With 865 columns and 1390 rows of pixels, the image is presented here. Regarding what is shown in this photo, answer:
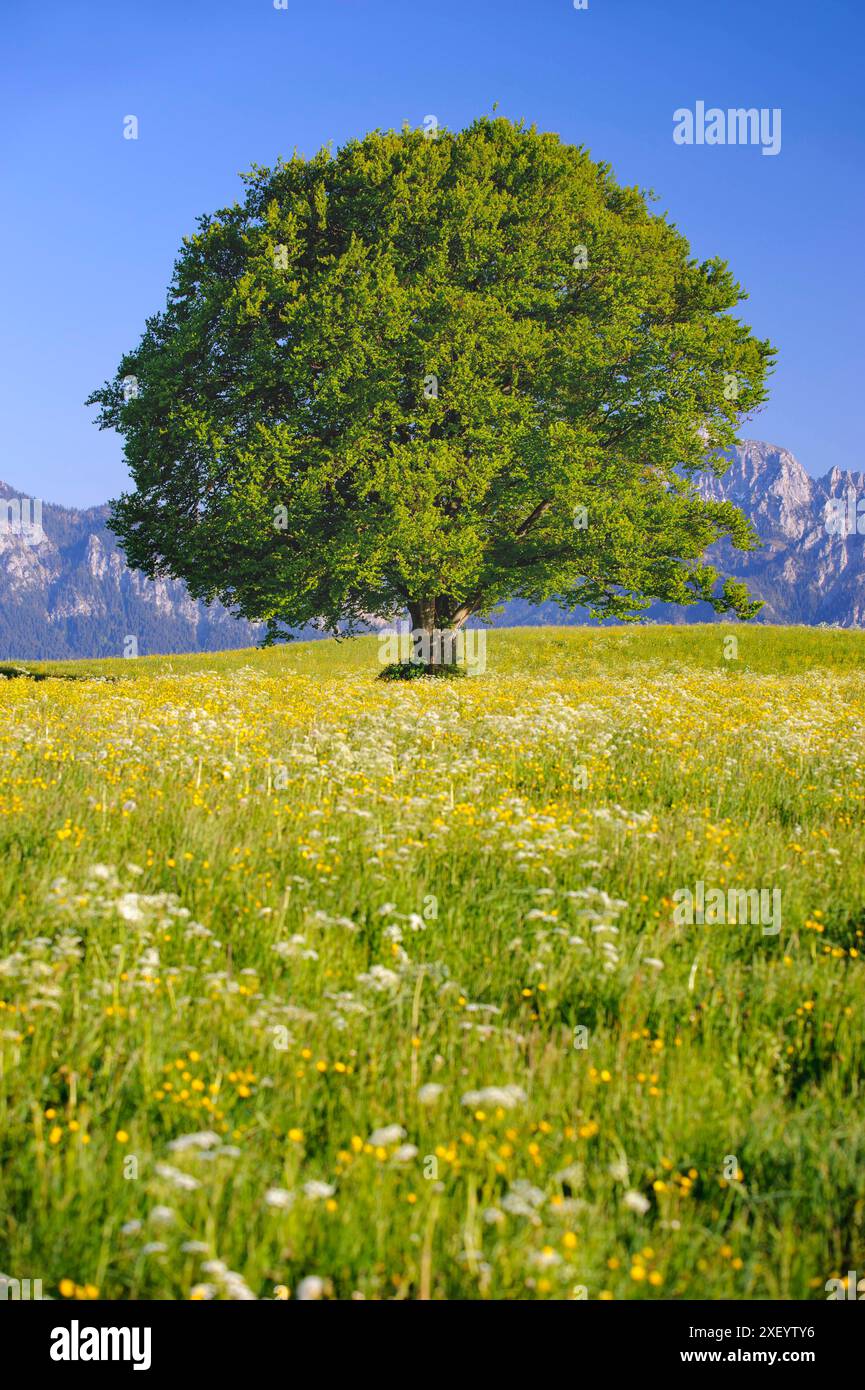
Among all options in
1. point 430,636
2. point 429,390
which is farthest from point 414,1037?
point 430,636

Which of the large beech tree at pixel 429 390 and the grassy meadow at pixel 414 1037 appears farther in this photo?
the large beech tree at pixel 429 390

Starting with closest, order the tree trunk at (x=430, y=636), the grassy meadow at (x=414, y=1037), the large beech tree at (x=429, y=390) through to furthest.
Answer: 1. the grassy meadow at (x=414, y=1037)
2. the large beech tree at (x=429, y=390)
3. the tree trunk at (x=430, y=636)

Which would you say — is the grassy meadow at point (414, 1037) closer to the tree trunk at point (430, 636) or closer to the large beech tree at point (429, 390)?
the large beech tree at point (429, 390)

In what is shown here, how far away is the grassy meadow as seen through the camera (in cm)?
305

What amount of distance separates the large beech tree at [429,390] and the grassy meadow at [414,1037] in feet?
51.0

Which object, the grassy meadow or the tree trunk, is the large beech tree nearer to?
the tree trunk

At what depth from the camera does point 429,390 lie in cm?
2378

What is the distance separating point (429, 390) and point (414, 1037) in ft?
71.9

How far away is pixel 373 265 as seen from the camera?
23.1 metres

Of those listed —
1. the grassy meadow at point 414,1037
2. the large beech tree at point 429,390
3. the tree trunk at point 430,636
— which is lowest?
the grassy meadow at point 414,1037

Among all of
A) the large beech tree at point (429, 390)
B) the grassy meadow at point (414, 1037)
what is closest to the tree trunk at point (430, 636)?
the large beech tree at point (429, 390)

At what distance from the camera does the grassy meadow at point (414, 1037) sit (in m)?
3.05

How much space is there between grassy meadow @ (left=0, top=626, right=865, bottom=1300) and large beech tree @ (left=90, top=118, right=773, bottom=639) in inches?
612
